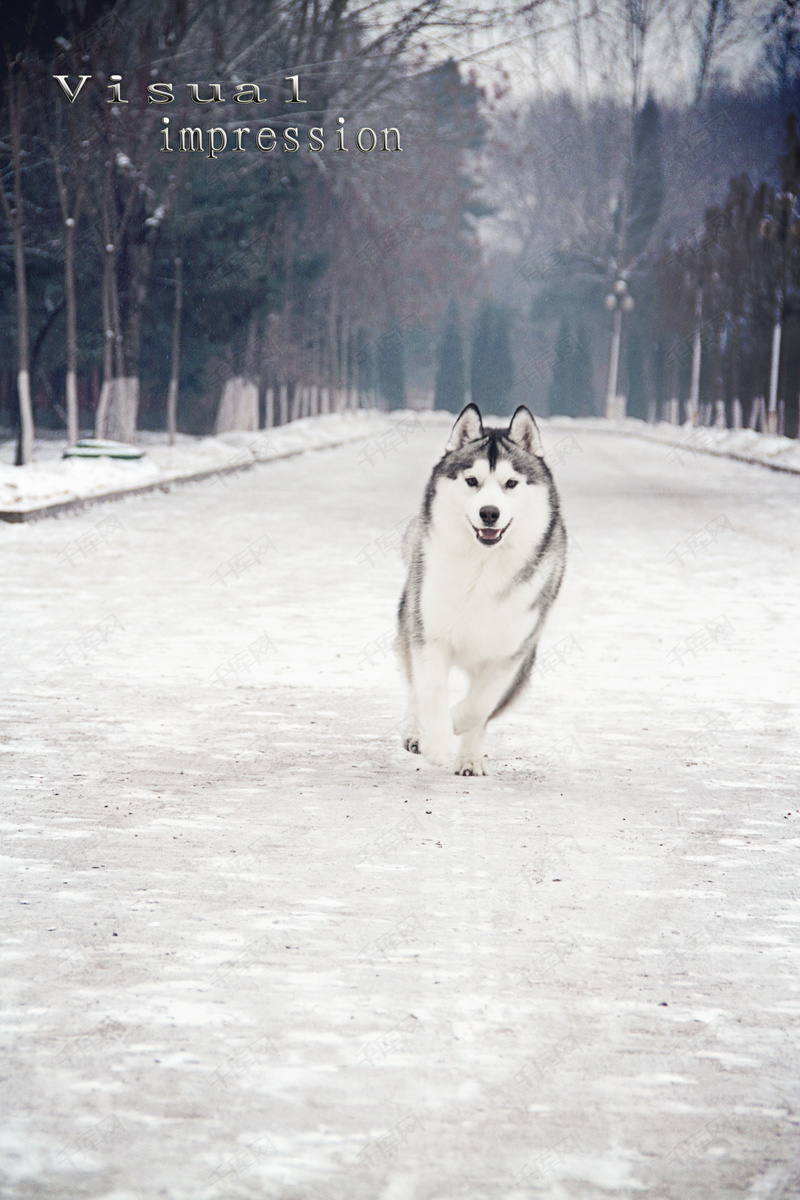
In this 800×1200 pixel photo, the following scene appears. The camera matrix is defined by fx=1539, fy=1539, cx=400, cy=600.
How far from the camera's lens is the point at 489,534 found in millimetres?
6352

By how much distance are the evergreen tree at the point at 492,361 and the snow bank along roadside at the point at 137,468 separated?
44.9 meters

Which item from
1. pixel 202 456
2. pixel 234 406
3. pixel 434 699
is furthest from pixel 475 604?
pixel 234 406

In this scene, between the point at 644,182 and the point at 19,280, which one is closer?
the point at 19,280

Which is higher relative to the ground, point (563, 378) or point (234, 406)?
point (563, 378)

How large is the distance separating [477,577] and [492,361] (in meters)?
85.5

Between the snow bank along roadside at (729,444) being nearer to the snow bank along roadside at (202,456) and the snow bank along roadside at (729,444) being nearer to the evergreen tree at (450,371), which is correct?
the snow bank along roadside at (202,456)

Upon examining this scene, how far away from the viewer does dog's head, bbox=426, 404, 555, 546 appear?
6312 mm

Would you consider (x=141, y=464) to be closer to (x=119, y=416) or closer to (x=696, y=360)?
(x=119, y=416)

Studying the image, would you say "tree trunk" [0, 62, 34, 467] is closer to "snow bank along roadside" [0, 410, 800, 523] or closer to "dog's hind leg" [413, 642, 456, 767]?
"snow bank along roadside" [0, 410, 800, 523]

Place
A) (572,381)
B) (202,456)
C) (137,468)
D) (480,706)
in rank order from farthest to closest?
1. (572,381)
2. (202,456)
3. (137,468)
4. (480,706)

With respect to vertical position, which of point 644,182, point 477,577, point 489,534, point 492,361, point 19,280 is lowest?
point 477,577

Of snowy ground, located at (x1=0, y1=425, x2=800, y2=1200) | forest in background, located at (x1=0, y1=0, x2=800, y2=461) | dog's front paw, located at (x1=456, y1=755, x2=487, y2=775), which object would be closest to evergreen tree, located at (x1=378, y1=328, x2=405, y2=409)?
forest in background, located at (x1=0, y1=0, x2=800, y2=461)

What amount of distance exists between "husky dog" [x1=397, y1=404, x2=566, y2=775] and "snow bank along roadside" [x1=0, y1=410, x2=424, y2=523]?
37.4 feet

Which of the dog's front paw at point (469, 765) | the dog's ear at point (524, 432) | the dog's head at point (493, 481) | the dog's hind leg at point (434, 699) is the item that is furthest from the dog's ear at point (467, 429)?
the dog's front paw at point (469, 765)
